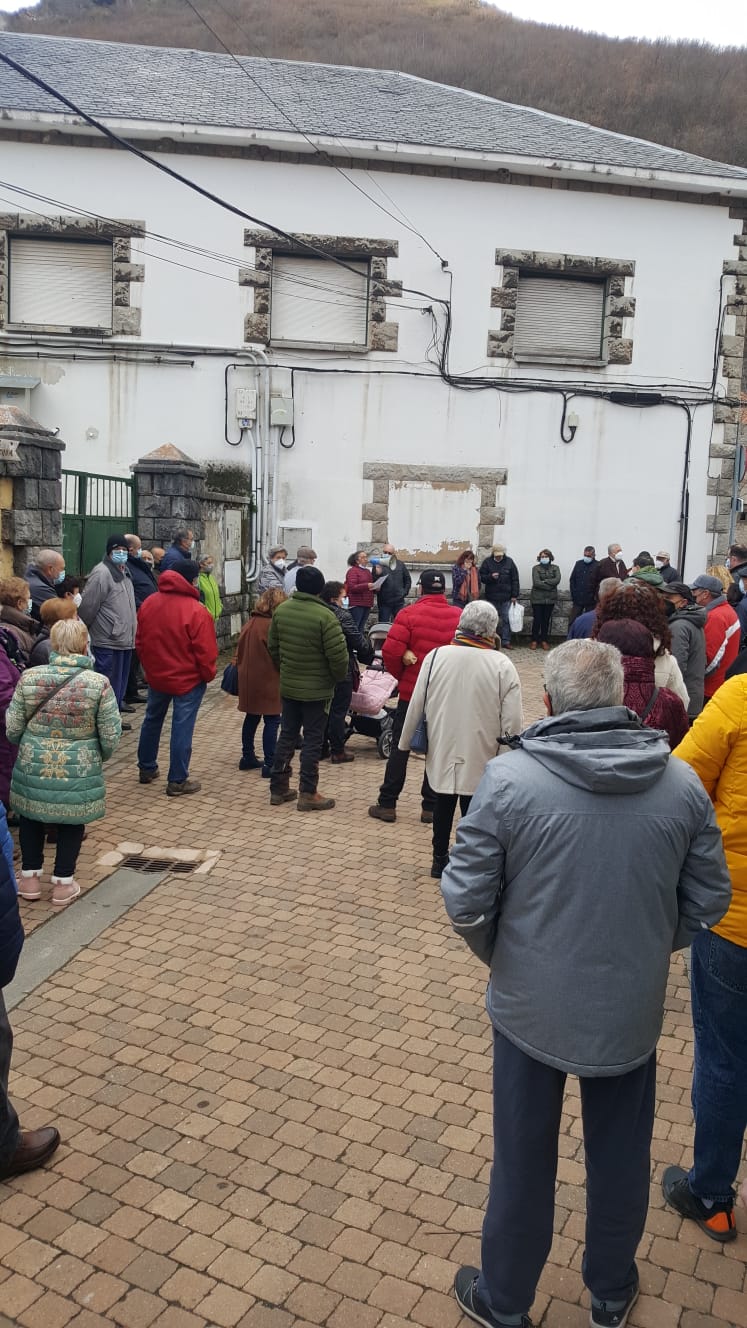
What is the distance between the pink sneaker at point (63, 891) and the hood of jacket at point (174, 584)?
261 cm

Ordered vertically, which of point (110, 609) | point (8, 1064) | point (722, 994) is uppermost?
point (110, 609)

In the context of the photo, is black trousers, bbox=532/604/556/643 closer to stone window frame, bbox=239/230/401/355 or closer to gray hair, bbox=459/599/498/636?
stone window frame, bbox=239/230/401/355

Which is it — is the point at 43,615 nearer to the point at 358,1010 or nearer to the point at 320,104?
the point at 358,1010

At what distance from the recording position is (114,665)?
29.9 ft

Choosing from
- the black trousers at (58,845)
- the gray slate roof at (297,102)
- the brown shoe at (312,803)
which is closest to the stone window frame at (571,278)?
the gray slate roof at (297,102)

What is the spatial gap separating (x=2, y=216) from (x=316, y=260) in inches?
190

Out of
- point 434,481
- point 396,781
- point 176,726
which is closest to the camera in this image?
point 396,781

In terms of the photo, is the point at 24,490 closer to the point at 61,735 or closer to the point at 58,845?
the point at 61,735

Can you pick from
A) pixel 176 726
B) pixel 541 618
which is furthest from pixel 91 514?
pixel 541 618

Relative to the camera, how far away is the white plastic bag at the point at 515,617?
15.7 metres

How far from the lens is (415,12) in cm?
4431

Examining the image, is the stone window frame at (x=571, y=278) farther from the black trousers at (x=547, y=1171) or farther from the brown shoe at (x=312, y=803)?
the black trousers at (x=547, y=1171)

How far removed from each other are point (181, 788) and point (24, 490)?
291cm

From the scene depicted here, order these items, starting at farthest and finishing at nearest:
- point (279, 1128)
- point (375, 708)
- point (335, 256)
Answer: point (335, 256) < point (375, 708) < point (279, 1128)
